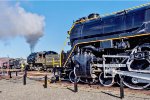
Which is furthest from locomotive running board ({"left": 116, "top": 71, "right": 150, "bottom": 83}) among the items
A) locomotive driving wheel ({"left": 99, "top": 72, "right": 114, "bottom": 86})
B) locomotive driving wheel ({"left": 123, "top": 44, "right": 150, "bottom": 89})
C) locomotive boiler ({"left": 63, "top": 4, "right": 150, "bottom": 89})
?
locomotive driving wheel ({"left": 99, "top": 72, "right": 114, "bottom": 86})

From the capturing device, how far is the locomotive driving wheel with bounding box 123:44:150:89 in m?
12.7

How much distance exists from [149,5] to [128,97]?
188 inches

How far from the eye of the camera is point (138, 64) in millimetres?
13258

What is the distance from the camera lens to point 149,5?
42.1 feet

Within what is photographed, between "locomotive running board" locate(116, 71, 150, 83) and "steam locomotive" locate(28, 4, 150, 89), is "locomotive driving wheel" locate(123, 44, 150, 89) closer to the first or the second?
"steam locomotive" locate(28, 4, 150, 89)

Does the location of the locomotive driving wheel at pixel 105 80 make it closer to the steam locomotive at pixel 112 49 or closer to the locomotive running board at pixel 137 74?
the steam locomotive at pixel 112 49

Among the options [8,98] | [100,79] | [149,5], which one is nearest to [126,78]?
[100,79]

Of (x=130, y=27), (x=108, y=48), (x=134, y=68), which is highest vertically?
(x=130, y=27)

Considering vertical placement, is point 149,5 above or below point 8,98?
above

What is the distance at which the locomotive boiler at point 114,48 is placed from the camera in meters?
12.8

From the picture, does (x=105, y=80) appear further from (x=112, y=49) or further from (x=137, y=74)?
(x=137, y=74)

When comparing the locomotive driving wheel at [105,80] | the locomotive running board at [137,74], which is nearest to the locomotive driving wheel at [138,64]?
the locomotive running board at [137,74]

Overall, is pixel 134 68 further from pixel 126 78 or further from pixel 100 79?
pixel 100 79

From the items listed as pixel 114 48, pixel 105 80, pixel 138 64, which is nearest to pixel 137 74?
pixel 138 64
